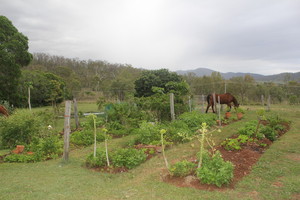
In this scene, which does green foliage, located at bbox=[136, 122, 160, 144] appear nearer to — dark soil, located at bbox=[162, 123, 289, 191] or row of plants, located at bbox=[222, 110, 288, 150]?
dark soil, located at bbox=[162, 123, 289, 191]

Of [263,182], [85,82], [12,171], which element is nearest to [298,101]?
[263,182]

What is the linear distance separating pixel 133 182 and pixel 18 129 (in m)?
5.20

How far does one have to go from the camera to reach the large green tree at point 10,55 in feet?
53.8

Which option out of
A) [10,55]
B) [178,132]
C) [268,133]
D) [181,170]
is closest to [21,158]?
[181,170]

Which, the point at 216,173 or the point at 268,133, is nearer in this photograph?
the point at 216,173

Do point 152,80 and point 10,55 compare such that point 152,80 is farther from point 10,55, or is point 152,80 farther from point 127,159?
point 127,159

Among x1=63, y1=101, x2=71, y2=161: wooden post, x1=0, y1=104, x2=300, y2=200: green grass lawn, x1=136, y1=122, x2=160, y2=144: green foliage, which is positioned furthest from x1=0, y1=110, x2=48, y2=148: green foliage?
x1=136, y1=122, x2=160, y2=144: green foliage

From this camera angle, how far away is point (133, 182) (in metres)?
4.17

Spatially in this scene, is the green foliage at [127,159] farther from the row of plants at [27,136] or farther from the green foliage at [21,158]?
the green foliage at [21,158]

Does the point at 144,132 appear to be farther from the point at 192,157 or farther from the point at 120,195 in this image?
the point at 120,195

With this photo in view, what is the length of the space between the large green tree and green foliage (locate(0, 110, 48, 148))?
1194cm

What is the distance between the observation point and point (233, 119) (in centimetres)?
1130

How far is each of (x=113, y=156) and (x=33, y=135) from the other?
151 inches

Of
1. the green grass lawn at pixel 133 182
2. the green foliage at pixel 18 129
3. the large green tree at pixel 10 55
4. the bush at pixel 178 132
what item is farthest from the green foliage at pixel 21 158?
the large green tree at pixel 10 55
